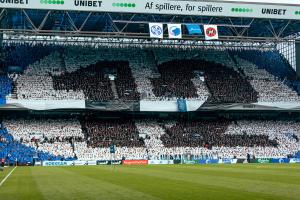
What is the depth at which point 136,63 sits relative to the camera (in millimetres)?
77312

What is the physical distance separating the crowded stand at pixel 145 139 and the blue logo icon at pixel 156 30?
12999 mm

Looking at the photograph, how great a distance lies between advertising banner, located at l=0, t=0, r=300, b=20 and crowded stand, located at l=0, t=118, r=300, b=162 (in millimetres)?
15189

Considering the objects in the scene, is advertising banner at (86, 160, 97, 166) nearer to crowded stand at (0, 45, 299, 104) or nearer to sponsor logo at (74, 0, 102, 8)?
crowded stand at (0, 45, 299, 104)

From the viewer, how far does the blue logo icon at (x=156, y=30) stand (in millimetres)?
64125

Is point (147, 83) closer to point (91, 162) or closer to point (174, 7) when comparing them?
point (174, 7)

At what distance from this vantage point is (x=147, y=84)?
7406cm

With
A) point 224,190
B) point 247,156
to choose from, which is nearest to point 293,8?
point 247,156

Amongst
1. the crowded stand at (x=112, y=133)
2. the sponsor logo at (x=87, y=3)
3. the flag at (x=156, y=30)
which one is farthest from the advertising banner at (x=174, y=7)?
the crowded stand at (x=112, y=133)

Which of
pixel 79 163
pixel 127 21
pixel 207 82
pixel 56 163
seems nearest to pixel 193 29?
pixel 127 21

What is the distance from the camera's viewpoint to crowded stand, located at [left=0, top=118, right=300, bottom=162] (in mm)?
63031

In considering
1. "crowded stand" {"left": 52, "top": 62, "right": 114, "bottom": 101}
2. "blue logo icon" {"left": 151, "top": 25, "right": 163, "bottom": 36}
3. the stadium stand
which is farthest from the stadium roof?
the stadium stand

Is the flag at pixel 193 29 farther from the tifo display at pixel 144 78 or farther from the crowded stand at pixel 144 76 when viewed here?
the crowded stand at pixel 144 76

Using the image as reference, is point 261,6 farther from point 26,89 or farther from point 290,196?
point 290,196

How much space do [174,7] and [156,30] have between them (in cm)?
340
